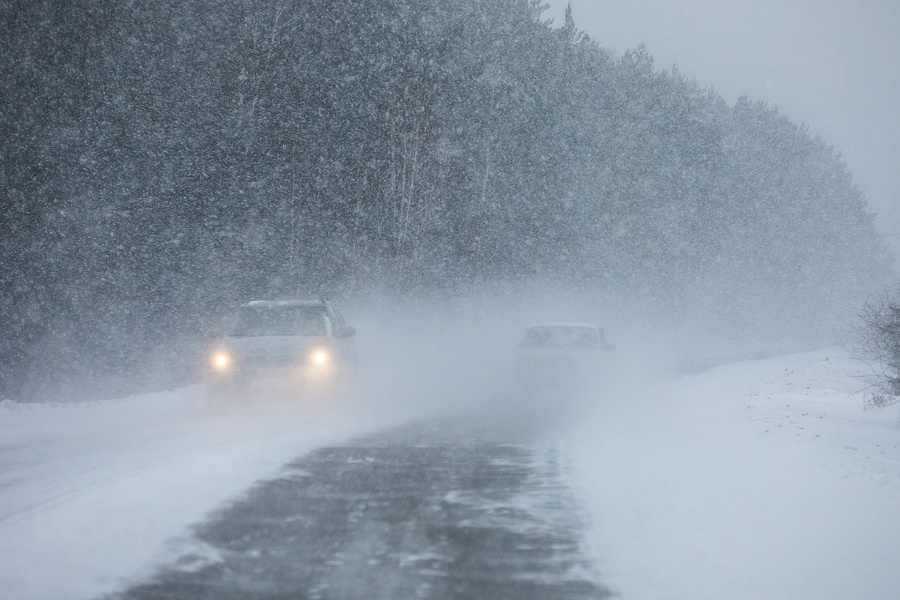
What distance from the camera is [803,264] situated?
74062 millimetres

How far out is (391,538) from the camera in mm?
6512

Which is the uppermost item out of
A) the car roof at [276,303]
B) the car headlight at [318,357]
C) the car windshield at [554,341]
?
the car roof at [276,303]

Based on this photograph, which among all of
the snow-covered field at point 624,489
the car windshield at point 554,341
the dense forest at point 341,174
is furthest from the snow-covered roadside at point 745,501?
the dense forest at point 341,174

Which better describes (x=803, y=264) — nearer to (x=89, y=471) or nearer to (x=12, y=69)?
(x=12, y=69)

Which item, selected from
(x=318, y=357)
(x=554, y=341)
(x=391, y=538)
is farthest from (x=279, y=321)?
(x=391, y=538)

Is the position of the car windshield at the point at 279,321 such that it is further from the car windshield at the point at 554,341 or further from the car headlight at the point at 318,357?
the car windshield at the point at 554,341

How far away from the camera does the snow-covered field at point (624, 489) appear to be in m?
5.59

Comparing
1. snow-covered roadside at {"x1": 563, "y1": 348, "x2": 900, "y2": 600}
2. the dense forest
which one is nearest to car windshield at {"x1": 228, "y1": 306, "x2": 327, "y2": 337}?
the dense forest

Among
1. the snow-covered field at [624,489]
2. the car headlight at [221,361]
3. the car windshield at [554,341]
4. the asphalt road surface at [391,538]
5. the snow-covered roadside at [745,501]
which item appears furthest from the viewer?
the car windshield at [554,341]

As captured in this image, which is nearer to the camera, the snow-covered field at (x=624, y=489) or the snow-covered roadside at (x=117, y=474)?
the snow-covered field at (x=624, y=489)

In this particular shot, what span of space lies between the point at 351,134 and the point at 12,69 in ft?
57.4

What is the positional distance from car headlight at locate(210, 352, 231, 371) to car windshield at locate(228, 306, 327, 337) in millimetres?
792

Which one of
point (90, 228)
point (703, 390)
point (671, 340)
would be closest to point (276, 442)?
point (90, 228)

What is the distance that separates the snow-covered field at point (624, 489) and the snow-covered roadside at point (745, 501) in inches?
0.8
